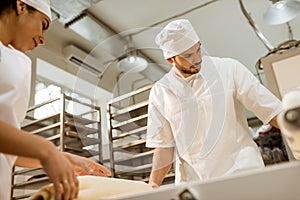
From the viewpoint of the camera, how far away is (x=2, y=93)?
0.80 m

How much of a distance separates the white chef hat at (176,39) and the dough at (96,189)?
0.90 metres

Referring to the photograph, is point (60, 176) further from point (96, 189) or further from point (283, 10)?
point (283, 10)

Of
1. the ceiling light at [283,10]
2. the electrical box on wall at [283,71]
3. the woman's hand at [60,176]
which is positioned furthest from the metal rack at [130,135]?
the woman's hand at [60,176]

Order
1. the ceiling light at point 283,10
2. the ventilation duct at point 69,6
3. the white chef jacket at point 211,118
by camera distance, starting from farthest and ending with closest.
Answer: the ventilation duct at point 69,6 → the ceiling light at point 283,10 → the white chef jacket at point 211,118

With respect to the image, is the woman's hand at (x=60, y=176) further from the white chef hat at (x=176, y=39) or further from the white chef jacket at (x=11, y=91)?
the white chef hat at (x=176, y=39)

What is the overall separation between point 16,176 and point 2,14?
2490mm

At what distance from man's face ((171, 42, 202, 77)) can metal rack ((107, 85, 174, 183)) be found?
1.39ft

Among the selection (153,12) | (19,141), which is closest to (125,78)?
(19,141)

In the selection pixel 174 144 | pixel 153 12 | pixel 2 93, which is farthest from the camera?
pixel 153 12

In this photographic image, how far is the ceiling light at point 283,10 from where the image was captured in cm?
251

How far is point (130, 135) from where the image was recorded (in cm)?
235

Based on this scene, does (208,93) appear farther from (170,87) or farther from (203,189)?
(203,189)

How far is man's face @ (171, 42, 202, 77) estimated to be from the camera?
5.23ft

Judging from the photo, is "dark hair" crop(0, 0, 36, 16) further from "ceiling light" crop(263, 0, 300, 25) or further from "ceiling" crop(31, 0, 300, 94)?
"ceiling light" crop(263, 0, 300, 25)
